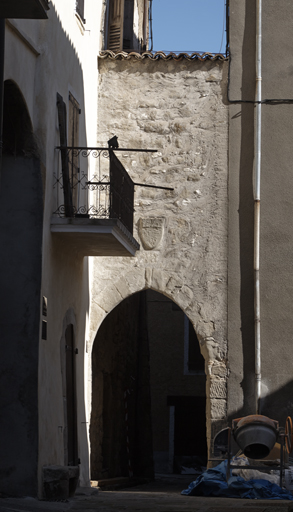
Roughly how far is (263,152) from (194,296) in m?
2.61

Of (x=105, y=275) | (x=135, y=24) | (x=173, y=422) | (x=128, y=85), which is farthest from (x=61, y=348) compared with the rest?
(x=173, y=422)

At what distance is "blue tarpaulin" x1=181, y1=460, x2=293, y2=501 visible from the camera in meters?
8.81

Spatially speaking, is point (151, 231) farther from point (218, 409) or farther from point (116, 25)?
point (116, 25)

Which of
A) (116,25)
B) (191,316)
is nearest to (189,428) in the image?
(191,316)

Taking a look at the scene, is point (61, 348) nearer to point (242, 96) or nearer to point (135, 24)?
point (242, 96)

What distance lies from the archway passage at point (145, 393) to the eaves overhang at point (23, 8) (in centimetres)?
854

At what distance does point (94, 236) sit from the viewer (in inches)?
373

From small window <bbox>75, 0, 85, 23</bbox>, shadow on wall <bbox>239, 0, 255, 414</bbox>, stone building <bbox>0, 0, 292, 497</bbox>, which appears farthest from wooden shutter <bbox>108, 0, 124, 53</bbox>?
shadow on wall <bbox>239, 0, 255, 414</bbox>

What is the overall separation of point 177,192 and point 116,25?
3.43 m

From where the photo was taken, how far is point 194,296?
39.7ft

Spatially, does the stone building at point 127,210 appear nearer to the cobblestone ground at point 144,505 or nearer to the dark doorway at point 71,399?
the dark doorway at point 71,399

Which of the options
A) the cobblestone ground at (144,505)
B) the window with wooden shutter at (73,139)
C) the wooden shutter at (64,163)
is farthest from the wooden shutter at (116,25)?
the cobblestone ground at (144,505)

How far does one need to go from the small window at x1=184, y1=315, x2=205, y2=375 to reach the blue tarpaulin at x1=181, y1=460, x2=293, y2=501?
10.9m

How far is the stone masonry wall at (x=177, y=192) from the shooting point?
12.1 m
